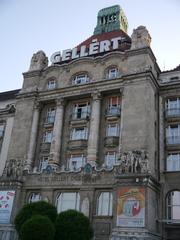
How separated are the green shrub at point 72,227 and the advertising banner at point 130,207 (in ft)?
24.8

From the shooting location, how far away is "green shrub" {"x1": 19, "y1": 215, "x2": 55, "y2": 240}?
67.5ft

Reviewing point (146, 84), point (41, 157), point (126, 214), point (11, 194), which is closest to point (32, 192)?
point (11, 194)

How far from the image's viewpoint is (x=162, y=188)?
33750 millimetres

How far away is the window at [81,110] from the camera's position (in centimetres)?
3993

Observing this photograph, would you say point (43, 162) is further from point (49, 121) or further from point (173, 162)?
point (173, 162)

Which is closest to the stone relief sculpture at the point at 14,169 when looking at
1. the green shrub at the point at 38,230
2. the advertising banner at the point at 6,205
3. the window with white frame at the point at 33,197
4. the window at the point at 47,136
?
the advertising banner at the point at 6,205

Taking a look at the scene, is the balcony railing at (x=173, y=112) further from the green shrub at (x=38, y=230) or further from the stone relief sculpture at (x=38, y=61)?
the green shrub at (x=38, y=230)

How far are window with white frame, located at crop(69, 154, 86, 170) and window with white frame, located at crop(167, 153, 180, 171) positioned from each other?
9267mm

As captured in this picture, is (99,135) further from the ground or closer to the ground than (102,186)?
further from the ground

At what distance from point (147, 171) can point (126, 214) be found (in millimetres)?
4416

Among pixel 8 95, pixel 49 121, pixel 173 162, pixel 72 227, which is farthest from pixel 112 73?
pixel 72 227

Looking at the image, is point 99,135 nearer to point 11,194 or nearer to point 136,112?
point 136,112

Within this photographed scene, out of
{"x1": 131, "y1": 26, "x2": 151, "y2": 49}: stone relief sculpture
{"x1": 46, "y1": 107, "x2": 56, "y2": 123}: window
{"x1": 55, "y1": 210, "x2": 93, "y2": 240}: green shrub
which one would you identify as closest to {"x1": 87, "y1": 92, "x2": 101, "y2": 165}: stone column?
{"x1": 46, "y1": 107, "x2": 56, "y2": 123}: window

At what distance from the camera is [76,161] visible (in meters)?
37.9
